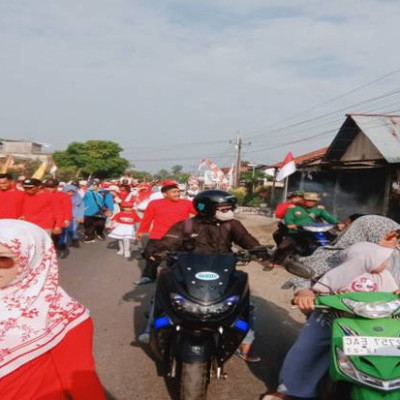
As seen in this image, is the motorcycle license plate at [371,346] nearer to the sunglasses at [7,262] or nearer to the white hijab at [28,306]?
the white hijab at [28,306]

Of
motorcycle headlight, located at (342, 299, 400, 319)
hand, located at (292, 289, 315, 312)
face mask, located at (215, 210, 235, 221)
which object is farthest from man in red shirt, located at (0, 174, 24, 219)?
motorcycle headlight, located at (342, 299, 400, 319)

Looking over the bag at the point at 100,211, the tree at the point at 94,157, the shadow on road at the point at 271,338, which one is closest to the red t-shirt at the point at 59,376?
the shadow on road at the point at 271,338

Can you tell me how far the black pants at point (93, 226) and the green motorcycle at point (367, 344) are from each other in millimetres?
11724

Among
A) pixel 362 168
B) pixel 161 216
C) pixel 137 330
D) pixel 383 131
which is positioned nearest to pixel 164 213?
pixel 161 216

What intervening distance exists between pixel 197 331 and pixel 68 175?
47033 mm

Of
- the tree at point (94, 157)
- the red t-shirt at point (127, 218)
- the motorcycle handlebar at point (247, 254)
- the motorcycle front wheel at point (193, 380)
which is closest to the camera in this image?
the motorcycle front wheel at point (193, 380)

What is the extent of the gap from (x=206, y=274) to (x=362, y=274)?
3.46 feet

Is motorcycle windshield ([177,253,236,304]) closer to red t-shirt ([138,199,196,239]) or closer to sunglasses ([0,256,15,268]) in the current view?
sunglasses ([0,256,15,268])

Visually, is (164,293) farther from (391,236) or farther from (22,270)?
(22,270)

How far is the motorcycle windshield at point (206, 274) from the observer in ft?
12.0

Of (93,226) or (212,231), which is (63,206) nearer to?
(93,226)

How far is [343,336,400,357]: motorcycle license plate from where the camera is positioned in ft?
8.58

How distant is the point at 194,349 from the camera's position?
364 cm

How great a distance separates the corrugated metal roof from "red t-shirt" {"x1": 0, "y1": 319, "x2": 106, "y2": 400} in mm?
15630
